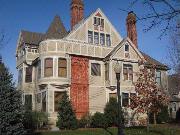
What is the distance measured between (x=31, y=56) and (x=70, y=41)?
20.2ft

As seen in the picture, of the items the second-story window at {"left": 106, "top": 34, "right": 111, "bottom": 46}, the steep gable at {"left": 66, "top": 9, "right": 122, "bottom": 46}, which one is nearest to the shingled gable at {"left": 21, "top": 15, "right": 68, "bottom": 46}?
the steep gable at {"left": 66, "top": 9, "right": 122, "bottom": 46}

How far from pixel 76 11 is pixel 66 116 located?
1521 centimetres

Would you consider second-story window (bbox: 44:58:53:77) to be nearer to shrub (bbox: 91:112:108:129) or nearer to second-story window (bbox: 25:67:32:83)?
second-story window (bbox: 25:67:32:83)

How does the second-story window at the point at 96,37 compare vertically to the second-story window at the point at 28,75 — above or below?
above

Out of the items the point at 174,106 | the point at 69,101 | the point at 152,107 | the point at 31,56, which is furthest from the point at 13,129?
the point at 174,106

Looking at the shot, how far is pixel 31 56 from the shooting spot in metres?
37.6

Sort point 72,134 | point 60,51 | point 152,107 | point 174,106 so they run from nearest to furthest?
point 72,134, point 152,107, point 60,51, point 174,106

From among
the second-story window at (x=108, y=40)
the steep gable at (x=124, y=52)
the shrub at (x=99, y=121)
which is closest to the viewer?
the shrub at (x=99, y=121)

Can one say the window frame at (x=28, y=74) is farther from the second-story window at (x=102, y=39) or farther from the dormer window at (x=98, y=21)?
the dormer window at (x=98, y=21)

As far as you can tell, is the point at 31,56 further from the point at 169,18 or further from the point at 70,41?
the point at 169,18

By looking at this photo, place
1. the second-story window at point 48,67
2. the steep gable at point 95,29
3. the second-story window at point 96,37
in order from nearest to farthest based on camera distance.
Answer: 1. the second-story window at point 48,67
2. the steep gable at point 95,29
3. the second-story window at point 96,37

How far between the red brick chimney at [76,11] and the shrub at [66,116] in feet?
40.3

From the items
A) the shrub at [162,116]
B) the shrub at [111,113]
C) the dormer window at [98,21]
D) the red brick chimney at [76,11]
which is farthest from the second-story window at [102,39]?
the shrub at [162,116]

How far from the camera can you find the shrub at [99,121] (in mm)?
32344
